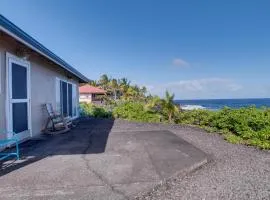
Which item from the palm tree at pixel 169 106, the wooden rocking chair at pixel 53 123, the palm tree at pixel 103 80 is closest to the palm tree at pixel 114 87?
the palm tree at pixel 103 80

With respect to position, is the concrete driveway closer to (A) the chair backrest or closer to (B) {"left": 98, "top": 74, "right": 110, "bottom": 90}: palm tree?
(A) the chair backrest

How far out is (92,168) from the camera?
182 inches

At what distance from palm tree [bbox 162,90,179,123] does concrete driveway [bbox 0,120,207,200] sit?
25.3ft

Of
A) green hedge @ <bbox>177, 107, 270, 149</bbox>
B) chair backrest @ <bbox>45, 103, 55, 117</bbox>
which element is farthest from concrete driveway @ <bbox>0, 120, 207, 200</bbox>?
green hedge @ <bbox>177, 107, 270, 149</bbox>

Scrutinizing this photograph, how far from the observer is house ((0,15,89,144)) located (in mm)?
6109

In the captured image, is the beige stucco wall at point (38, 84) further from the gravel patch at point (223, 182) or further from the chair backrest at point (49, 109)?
the gravel patch at point (223, 182)

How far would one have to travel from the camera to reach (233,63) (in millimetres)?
32469

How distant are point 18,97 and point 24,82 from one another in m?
0.67

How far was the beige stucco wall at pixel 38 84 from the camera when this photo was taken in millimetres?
6180

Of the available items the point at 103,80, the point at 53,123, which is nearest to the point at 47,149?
the point at 53,123

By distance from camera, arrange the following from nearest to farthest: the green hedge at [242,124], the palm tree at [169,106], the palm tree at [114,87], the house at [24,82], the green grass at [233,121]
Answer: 1. the house at [24,82]
2. the green hedge at [242,124]
3. the green grass at [233,121]
4. the palm tree at [169,106]
5. the palm tree at [114,87]

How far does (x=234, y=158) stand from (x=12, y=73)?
20.9ft

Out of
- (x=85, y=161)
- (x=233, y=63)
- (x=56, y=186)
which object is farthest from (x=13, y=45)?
(x=233, y=63)

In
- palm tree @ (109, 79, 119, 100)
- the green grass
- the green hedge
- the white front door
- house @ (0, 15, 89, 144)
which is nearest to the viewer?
house @ (0, 15, 89, 144)
